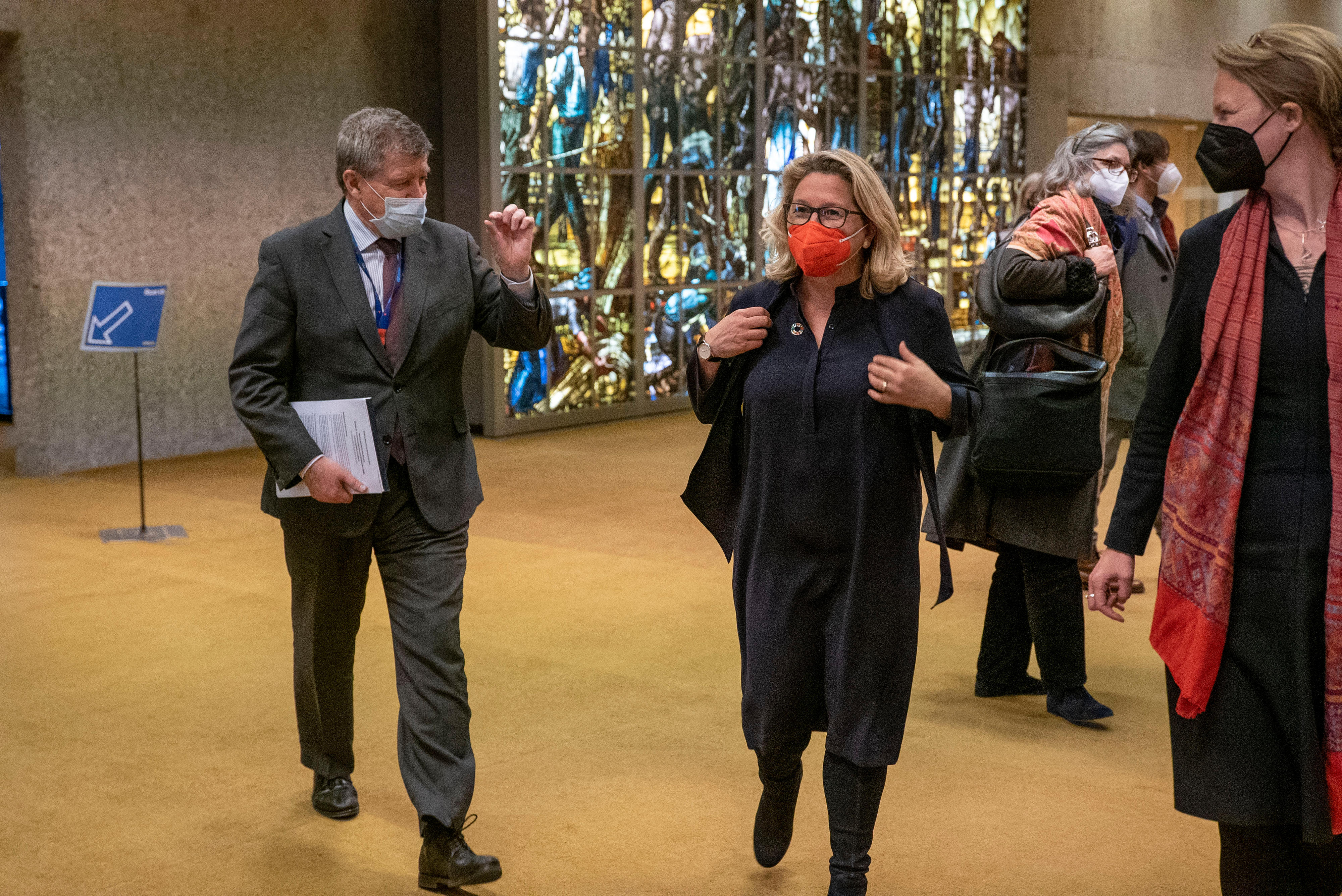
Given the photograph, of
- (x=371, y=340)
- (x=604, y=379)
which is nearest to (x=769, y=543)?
(x=371, y=340)

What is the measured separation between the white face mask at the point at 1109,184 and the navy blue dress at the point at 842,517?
1.81 meters

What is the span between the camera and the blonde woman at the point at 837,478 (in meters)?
2.97

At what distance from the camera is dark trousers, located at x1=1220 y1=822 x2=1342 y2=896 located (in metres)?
2.42

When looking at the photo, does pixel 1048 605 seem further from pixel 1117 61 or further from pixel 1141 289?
pixel 1117 61

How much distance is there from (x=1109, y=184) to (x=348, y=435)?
262 cm

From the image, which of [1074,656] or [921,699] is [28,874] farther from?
[1074,656]

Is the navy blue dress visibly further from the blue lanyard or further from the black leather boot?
the blue lanyard

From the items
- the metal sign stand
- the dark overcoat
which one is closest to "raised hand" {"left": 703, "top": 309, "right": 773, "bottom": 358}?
the dark overcoat

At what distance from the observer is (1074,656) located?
4.50 m

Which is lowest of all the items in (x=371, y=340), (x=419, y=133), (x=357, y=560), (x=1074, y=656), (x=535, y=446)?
(x=535, y=446)

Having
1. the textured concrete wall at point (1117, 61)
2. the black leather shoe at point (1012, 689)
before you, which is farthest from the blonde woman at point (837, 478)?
the textured concrete wall at point (1117, 61)

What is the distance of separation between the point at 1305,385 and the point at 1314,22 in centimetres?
2039

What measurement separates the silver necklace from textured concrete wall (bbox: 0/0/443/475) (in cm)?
858

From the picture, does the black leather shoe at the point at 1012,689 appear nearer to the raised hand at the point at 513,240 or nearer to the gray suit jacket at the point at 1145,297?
the gray suit jacket at the point at 1145,297
